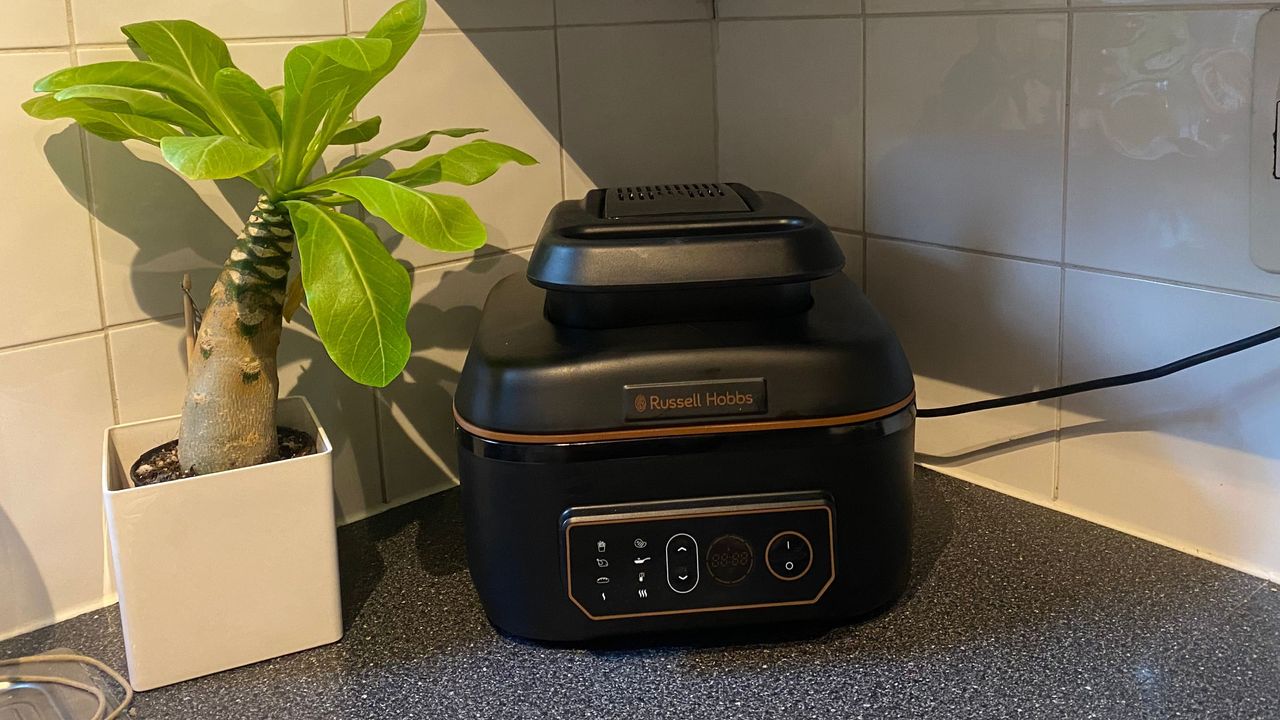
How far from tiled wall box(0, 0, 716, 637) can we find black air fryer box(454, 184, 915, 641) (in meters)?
0.25

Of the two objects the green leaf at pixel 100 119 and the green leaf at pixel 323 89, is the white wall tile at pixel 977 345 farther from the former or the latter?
the green leaf at pixel 100 119

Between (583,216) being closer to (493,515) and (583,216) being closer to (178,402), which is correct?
(493,515)

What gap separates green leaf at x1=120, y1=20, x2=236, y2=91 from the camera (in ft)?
2.28

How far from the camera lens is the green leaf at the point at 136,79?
2.14ft

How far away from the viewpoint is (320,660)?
75 cm

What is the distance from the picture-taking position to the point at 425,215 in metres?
0.65

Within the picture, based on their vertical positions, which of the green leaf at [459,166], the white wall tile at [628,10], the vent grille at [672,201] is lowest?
the vent grille at [672,201]

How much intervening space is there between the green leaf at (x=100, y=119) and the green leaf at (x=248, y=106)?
5cm

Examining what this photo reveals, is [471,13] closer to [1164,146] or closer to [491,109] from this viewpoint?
[491,109]

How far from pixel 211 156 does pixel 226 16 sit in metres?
0.27

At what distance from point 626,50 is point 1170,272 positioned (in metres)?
0.54

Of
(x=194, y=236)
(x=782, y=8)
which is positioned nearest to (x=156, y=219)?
(x=194, y=236)

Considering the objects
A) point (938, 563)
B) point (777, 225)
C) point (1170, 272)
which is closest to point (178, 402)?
point (777, 225)

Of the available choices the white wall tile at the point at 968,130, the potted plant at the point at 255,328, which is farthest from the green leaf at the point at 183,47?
the white wall tile at the point at 968,130
